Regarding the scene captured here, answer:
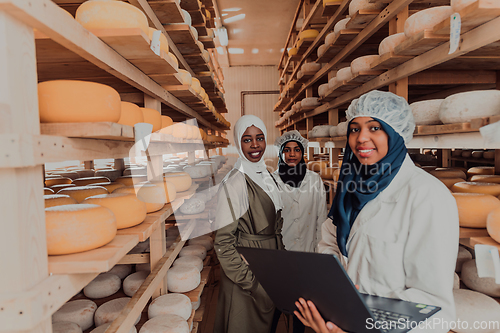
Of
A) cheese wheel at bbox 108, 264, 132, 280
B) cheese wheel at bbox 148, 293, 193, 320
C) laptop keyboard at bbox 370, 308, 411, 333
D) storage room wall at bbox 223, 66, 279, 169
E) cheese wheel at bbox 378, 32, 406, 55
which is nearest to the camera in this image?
laptop keyboard at bbox 370, 308, 411, 333

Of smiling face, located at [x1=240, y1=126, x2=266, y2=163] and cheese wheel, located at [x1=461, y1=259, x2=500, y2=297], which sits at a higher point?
smiling face, located at [x1=240, y1=126, x2=266, y2=163]

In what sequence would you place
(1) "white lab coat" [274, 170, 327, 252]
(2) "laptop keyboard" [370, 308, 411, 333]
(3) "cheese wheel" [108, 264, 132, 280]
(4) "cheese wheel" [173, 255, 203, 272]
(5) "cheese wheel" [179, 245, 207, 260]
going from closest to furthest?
(2) "laptop keyboard" [370, 308, 411, 333]
(3) "cheese wheel" [108, 264, 132, 280]
(4) "cheese wheel" [173, 255, 203, 272]
(1) "white lab coat" [274, 170, 327, 252]
(5) "cheese wheel" [179, 245, 207, 260]

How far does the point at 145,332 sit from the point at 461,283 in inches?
72.5

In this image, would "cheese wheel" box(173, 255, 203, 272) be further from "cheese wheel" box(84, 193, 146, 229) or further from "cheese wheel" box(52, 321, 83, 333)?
"cheese wheel" box(84, 193, 146, 229)

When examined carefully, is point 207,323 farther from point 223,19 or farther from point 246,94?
point 246,94

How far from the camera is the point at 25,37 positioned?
667 mm

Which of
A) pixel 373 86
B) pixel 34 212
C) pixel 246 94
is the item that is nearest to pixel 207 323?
pixel 34 212

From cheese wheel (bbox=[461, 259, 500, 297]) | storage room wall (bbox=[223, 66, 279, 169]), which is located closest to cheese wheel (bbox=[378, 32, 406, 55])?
cheese wheel (bbox=[461, 259, 500, 297])

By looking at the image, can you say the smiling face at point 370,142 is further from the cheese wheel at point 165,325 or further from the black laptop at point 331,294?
the cheese wheel at point 165,325

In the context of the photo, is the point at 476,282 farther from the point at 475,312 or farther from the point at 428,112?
the point at 428,112

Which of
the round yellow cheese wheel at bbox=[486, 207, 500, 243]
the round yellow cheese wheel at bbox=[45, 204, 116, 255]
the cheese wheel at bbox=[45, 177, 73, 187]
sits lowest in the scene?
the round yellow cheese wheel at bbox=[486, 207, 500, 243]

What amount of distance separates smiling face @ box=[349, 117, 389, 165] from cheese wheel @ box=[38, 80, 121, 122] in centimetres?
94

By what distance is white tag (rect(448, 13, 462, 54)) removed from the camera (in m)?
1.25

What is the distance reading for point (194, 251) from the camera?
8.86 ft
